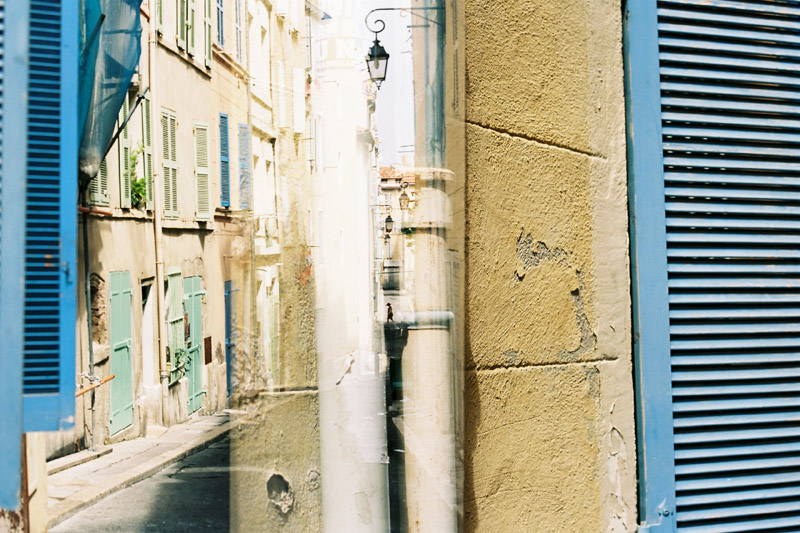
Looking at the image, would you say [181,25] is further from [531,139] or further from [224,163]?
[531,139]

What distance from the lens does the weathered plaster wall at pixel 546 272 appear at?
97.4 inches

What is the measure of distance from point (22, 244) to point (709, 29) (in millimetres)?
2336

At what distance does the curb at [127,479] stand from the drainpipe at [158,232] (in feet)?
0.37

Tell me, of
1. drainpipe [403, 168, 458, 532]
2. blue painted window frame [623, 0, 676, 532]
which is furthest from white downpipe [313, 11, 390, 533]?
blue painted window frame [623, 0, 676, 532]

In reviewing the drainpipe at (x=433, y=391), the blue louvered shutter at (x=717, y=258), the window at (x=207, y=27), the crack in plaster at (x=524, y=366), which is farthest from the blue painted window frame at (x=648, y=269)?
the window at (x=207, y=27)

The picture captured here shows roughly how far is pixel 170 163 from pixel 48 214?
1.82ft

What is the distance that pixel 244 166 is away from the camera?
2045mm

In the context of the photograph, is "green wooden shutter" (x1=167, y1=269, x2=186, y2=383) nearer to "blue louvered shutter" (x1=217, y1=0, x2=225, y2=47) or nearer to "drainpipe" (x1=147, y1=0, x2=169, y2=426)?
"drainpipe" (x1=147, y1=0, x2=169, y2=426)

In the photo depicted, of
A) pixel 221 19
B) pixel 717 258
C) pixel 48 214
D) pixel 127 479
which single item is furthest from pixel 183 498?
pixel 717 258

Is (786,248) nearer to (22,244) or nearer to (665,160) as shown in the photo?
(665,160)

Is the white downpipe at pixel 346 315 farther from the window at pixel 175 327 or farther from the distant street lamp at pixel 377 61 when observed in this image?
the window at pixel 175 327

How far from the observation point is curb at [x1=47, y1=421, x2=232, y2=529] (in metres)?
1.74

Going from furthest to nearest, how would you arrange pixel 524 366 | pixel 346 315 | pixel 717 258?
1. pixel 717 258
2. pixel 524 366
3. pixel 346 315

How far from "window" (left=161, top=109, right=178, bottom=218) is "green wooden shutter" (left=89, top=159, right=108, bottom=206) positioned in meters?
0.17
